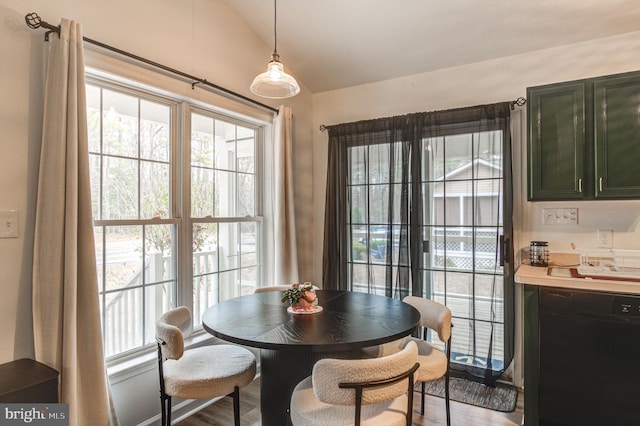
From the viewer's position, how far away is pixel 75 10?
197 cm

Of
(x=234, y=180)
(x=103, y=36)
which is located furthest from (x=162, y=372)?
(x=103, y=36)

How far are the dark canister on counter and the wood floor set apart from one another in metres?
1.02

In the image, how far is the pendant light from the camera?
2.05 meters

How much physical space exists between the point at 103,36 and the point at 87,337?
1.66m

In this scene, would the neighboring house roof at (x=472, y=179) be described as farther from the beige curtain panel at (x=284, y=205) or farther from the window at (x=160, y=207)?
the window at (x=160, y=207)

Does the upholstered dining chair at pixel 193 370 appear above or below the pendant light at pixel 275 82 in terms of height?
below

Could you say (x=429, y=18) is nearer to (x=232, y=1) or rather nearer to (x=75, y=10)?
(x=232, y=1)

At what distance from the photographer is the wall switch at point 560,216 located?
8.82 ft

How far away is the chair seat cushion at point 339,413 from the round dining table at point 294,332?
0.23 m

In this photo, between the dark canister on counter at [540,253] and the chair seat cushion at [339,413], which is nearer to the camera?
the chair seat cushion at [339,413]

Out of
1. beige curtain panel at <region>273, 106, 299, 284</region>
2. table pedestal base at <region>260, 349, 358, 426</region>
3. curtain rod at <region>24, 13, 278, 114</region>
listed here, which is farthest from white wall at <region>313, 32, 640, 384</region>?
table pedestal base at <region>260, 349, 358, 426</region>

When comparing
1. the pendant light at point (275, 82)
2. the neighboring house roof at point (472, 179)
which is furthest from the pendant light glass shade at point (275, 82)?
the neighboring house roof at point (472, 179)

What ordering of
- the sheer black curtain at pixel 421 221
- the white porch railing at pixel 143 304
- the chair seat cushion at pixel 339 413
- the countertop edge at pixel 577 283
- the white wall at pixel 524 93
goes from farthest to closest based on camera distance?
the sheer black curtain at pixel 421 221 → the white wall at pixel 524 93 → the white porch railing at pixel 143 304 → the countertop edge at pixel 577 283 → the chair seat cushion at pixel 339 413

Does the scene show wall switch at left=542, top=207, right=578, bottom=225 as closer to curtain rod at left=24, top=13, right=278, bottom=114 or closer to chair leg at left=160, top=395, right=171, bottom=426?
curtain rod at left=24, top=13, right=278, bottom=114
